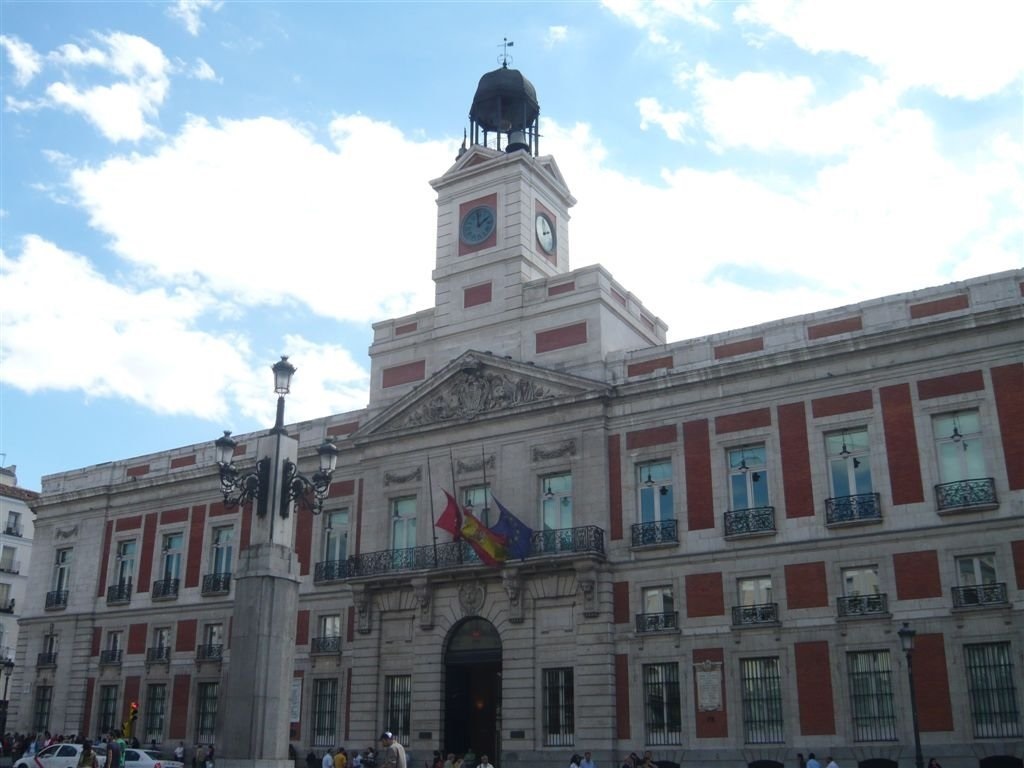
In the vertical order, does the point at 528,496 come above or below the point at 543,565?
above

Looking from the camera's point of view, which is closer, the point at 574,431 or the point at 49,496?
the point at 574,431

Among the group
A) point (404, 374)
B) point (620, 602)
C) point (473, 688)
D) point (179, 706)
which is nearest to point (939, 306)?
point (620, 602)

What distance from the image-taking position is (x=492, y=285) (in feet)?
117

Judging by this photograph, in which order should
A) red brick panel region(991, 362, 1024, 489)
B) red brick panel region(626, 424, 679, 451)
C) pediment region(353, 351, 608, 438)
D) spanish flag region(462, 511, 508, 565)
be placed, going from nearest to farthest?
red brick panel region(991, 362, 1024, 489) → red brick panel region(626, 424, 679, 451) → spanish flag region(462, 511, 508, 565) → pediment region(353, 351, 608, 438)

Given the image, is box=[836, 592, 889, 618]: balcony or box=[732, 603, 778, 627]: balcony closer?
box=[836, 592, 889, 618]: balcony

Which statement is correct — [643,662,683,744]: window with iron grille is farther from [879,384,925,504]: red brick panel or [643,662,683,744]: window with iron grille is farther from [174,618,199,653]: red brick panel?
[174,618,199,653]: red brick panel

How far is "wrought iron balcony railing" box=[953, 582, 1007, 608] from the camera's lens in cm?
2492

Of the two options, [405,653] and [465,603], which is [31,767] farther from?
[465,603]

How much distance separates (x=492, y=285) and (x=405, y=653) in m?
12.0

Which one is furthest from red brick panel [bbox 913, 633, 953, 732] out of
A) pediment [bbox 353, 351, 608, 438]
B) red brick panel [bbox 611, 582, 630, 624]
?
pediment [bbox 353, 351, 608, 438]

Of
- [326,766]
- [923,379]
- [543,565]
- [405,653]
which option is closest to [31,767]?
[326,766]

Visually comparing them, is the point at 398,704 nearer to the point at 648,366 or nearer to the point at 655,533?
the point at 655,533

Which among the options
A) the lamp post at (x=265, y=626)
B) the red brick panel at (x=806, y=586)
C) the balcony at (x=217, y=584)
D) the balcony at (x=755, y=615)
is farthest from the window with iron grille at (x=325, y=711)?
the lamp post at (x=265, y=626)

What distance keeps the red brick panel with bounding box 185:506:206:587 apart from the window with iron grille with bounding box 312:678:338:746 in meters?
7.33
